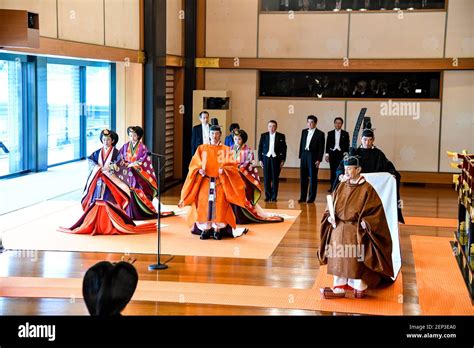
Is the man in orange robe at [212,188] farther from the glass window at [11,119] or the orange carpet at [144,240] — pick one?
the glass window at [11,119]

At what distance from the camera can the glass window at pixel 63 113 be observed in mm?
17250

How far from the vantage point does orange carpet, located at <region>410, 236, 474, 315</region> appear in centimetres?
707

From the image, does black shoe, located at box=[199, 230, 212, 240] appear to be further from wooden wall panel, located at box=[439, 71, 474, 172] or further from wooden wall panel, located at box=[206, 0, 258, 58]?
wooden wall panel, located at box=[439, 71, 474, 172]

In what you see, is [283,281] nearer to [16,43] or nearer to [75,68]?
[16,43]

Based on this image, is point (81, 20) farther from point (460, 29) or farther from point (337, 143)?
point (460, 29)

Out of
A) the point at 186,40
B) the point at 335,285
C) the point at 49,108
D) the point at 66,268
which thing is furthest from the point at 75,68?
the point at 335,285

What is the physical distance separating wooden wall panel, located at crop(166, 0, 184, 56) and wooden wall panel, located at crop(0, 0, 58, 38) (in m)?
4.51

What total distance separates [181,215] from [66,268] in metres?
3.90

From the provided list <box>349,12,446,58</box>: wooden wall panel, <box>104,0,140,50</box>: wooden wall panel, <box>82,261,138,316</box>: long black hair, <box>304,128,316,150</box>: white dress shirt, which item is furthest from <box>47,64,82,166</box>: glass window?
<box>82,261,138,316</box>: long black hair

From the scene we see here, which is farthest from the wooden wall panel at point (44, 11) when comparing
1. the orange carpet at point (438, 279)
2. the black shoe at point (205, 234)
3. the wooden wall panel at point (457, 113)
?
the wooden wall panel at point (457, 113)

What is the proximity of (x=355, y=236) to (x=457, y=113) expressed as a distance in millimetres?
9517

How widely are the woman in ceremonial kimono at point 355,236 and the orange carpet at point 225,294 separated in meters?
0.22

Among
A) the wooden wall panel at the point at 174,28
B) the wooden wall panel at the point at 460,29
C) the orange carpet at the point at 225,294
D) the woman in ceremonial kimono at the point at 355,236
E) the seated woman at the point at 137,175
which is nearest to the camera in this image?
the orange carpet at the point at 225,294

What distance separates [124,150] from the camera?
38.1 feet
